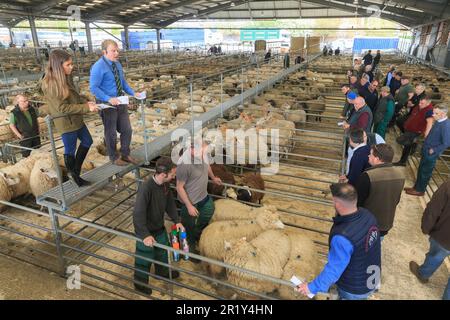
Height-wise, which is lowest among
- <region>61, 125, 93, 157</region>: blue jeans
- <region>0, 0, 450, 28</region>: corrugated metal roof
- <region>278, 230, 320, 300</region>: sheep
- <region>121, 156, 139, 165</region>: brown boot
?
<region>278, 230, 320, 300</region>: sheep

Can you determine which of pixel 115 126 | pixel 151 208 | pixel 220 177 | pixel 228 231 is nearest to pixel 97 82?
pixel 115 126

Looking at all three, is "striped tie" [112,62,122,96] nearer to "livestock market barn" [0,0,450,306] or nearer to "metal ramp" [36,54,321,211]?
"livestock market barn" [0,0,450,306]

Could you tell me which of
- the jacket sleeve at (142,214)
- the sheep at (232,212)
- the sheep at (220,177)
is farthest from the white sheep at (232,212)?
the jacket sleeve at (142,214)

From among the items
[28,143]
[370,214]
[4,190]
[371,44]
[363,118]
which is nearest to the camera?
[370,214]

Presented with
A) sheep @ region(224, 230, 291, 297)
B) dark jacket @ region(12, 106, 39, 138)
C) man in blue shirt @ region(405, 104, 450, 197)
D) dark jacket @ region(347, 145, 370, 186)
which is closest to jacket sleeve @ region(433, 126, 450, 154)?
man in blue shirt @ region(405, 104, 450, 197)

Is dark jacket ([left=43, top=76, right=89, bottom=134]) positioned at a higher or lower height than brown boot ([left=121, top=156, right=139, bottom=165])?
higher

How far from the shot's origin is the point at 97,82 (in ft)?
12.3

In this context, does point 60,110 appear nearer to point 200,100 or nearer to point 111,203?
point 111,203

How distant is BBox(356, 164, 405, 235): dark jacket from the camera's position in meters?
3.43

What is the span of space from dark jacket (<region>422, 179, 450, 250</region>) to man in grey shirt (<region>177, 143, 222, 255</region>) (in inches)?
Answer: 107

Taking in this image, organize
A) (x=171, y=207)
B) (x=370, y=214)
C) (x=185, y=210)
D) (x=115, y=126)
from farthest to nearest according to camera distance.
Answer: (x=185, y=210) → (x=115, y=126) → (x=171, y=207) → (x=370, y=214)

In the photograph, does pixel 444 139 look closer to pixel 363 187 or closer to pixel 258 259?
pixel 363 187

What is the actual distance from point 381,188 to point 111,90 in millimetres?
3382

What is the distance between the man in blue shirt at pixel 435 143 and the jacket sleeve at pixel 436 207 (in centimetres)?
242
